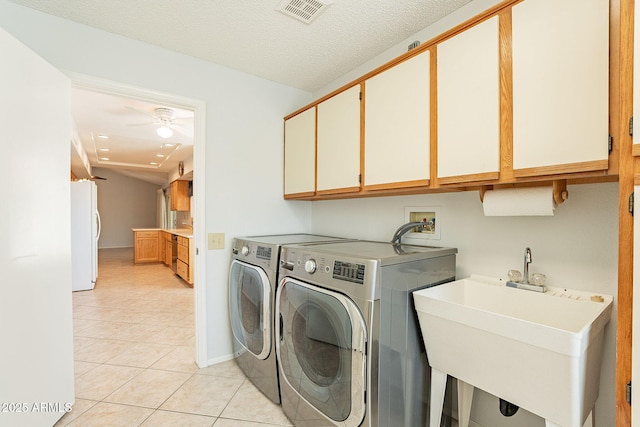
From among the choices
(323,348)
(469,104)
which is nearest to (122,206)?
(323,348)

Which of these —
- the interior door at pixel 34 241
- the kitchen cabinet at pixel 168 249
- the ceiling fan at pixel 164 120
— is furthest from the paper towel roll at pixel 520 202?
the kitchen cabinet at pixel 168 249

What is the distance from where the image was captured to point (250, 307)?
2064 mm

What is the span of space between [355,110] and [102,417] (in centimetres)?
235

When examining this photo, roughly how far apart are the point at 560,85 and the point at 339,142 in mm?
1233

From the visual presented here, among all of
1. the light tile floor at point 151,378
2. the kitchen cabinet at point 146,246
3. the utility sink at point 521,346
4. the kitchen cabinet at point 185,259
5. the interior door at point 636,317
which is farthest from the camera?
the kitchen cabinet at point 146,246

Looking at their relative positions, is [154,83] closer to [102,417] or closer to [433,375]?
[102,417]

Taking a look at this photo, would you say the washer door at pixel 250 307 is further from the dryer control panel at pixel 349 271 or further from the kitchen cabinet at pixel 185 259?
the kitchen cabinet at pixel 185 259

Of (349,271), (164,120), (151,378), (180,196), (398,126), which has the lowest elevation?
(151,378)

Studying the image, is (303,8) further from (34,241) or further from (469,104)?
(34,241)

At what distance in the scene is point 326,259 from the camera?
4.71 feet

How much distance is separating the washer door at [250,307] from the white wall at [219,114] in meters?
0.17

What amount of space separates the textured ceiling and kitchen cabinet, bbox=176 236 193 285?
3261 mm

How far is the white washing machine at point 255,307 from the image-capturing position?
6.04 ft

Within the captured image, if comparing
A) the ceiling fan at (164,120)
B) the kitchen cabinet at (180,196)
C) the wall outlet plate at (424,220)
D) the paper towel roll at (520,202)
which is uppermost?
the ceiling fan at (164,120)
